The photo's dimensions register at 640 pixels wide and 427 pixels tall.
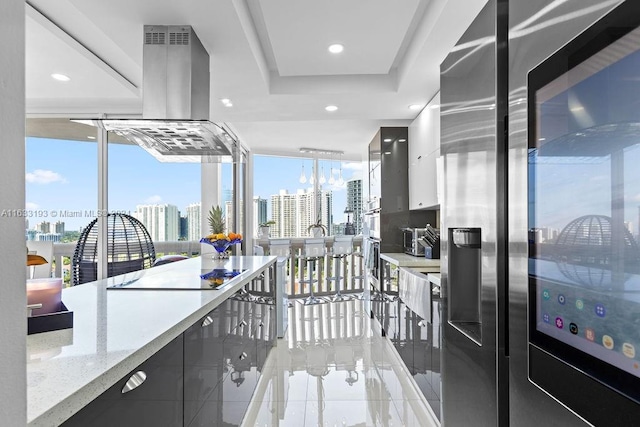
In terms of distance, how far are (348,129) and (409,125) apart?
111cm

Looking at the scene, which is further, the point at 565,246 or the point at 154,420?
the point at 154,420

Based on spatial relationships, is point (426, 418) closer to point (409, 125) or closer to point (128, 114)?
point (409, 125)

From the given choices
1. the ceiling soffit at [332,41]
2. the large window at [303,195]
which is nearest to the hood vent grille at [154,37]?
the ceiling soffit at [332,41]

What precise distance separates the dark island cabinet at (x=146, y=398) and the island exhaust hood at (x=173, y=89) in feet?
5.14

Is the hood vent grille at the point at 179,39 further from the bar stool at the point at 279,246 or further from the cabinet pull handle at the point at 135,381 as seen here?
the bar stool at the point at 279,246

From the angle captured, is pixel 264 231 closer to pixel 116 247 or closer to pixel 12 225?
pixel 116 247

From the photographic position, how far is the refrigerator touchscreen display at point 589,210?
0.63 metres

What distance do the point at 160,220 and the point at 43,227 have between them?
1.33 metres

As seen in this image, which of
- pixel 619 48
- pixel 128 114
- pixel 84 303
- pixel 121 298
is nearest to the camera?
pixel 619 48

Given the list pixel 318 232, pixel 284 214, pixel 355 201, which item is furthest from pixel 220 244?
pixel 355 201

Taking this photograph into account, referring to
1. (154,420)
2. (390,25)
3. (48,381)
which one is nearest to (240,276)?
(154,420)

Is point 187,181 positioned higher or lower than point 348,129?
lower

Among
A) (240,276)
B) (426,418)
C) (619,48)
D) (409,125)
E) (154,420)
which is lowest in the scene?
(426,418)

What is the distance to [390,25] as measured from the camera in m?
2.78
